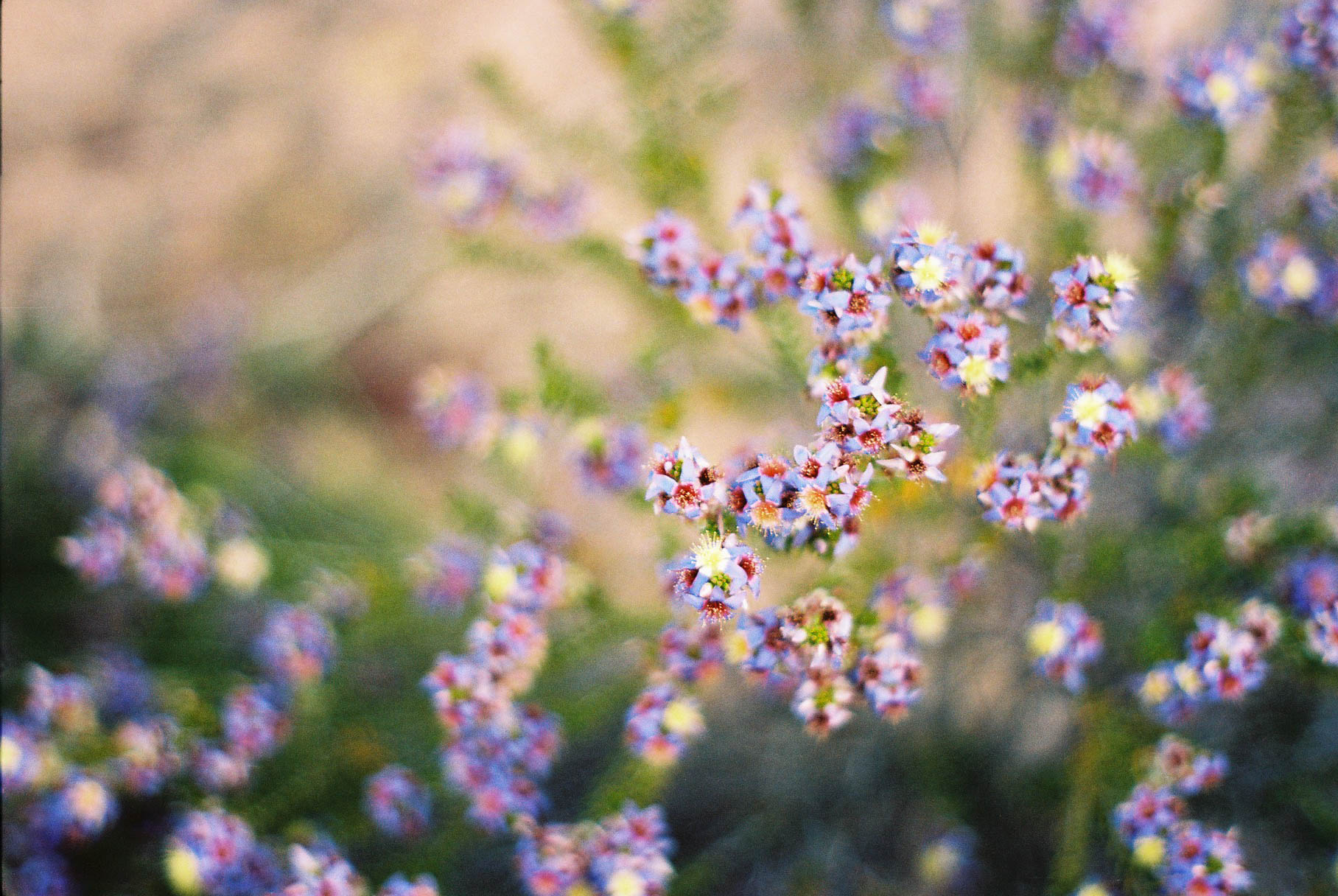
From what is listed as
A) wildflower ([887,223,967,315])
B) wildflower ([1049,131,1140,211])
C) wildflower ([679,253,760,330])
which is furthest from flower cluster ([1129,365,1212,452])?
wildflower ([679,253,760,330])

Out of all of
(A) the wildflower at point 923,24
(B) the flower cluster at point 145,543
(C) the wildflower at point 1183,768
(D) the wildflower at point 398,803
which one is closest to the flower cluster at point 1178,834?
(C) the wildflower at point 1183,768

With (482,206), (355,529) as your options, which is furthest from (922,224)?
(355,529)

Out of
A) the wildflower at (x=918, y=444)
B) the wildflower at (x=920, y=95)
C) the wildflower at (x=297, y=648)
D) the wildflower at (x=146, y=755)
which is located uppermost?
the wildflower at (x=920, y=95)

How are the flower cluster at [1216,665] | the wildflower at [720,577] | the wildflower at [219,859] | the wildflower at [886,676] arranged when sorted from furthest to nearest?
the wildflower at [219,859], the flower cluster at [1216,665], the wildflower at [886,676], the wildflower at [720,577]

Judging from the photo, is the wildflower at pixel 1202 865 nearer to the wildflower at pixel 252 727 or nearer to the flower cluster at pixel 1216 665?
the flower cluster at pixel 1216 665

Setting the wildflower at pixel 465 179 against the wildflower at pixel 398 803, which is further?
the wildflower at pixel 465 179

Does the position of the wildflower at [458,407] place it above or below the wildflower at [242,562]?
above
